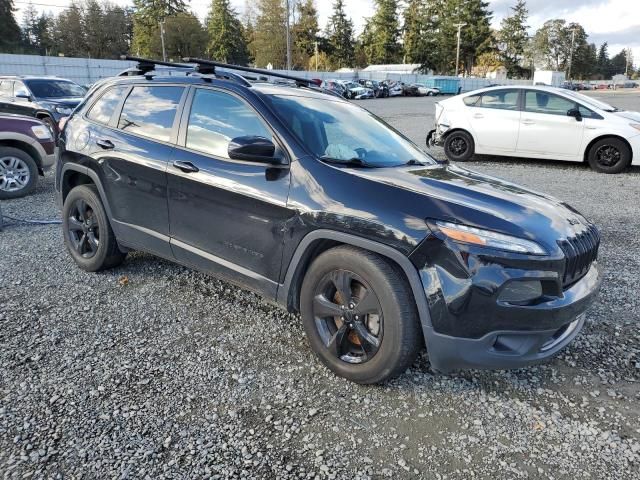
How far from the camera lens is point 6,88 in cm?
1245

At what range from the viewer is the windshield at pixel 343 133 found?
3.24 m

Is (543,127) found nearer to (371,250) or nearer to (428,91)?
(371,250)

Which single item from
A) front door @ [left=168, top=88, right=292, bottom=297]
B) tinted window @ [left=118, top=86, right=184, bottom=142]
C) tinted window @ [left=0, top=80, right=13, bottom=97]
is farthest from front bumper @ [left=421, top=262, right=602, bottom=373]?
tinted window @ [left=0, top=80, right=13, bottom=97]

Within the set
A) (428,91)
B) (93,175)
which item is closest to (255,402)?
(93,175)

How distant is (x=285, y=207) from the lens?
118 inches

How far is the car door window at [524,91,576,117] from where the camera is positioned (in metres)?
9.45

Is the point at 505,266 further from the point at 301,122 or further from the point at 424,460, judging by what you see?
the point at 301,122

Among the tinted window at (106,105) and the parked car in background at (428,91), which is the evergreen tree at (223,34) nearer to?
the parked car in background at (428,91)

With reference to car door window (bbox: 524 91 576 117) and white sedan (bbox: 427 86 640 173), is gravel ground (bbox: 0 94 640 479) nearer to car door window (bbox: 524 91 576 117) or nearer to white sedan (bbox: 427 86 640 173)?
white sedan (bbox: 427 86 640 173)

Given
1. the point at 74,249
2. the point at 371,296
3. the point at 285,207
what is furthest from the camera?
the point at 74,249

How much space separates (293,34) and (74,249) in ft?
276

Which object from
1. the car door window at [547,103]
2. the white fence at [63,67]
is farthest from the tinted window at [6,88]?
the white fence at [63,67]

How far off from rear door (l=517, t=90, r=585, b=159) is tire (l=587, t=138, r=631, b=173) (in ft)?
1.02

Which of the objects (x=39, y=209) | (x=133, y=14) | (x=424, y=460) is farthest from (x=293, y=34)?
(x=424, y=460)
